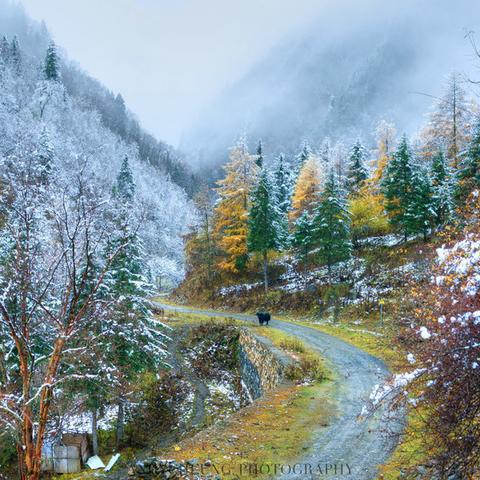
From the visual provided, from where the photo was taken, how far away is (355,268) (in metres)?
36.6

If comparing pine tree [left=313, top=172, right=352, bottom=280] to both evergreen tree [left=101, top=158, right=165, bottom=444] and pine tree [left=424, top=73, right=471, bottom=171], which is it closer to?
pine tree [left=424, top=73, right=471, bottom=171]

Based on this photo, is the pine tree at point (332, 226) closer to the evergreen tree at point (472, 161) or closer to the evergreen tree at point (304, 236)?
the evergreen tree at point (304, 236)

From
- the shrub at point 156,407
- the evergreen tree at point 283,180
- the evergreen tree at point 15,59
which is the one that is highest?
the evergreen tree at point 15,59

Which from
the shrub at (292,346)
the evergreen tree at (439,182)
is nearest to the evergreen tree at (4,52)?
the evergreen tree at (439,182)

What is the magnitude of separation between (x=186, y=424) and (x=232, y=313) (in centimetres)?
1803

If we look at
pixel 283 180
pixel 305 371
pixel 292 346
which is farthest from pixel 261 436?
pixel 283 180

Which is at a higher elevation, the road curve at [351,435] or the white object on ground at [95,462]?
the road curve at [351,435]

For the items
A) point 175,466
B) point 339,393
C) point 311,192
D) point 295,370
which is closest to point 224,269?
point 311,192

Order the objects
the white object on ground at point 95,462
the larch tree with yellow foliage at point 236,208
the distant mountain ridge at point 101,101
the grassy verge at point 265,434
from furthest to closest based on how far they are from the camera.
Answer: the distant mountain ridge at point 101,101, the larch tree with yellow foliage at point 236,208, the white object on ground at point 95,462, the grassy verge at point 265,434

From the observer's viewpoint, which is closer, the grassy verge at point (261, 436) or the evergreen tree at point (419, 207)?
the grassy verge at point (261, 436)

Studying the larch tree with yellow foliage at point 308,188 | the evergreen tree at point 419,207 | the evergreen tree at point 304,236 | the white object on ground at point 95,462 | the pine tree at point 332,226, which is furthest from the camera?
the larch tree with yellow foliage at point 308,188

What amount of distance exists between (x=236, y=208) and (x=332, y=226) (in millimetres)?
11794

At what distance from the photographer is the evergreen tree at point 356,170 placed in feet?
164

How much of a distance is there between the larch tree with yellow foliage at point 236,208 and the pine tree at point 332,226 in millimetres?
9163
